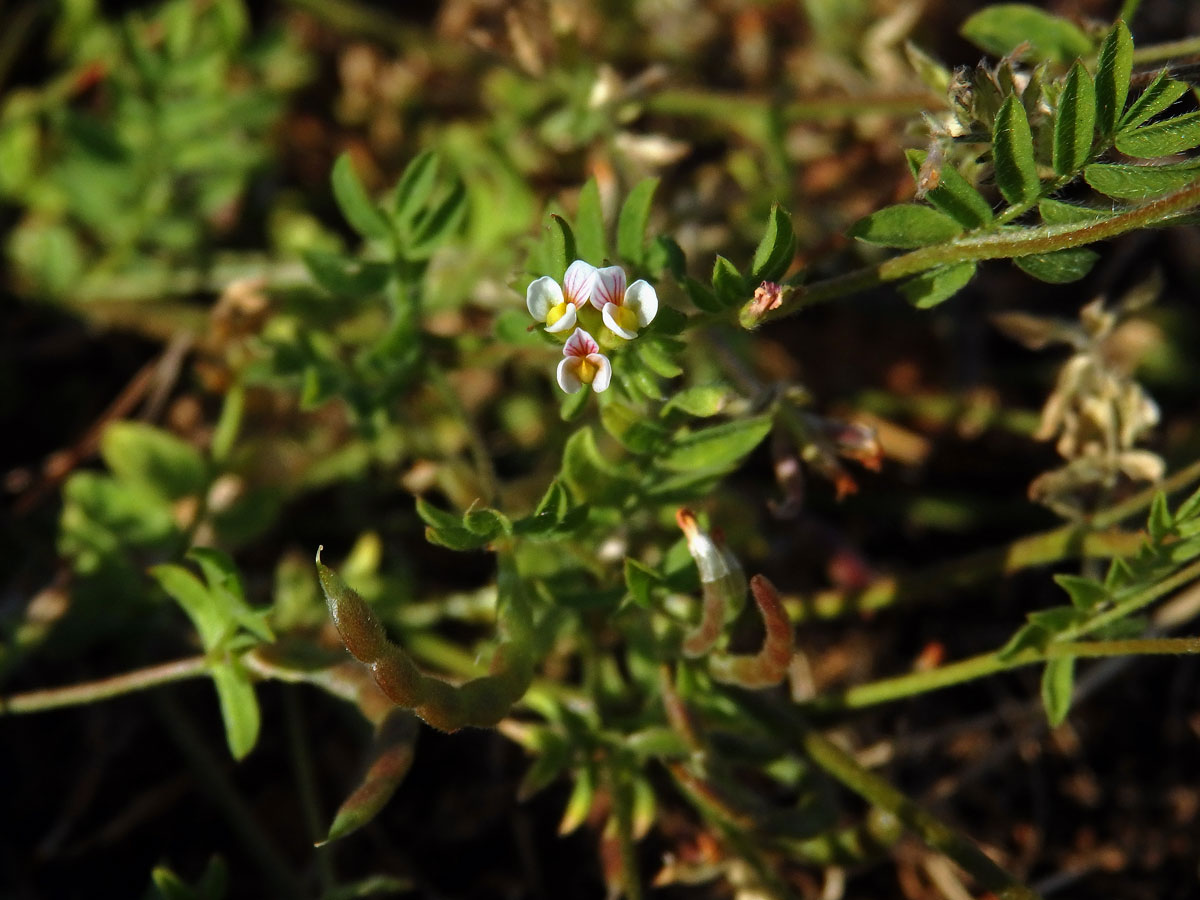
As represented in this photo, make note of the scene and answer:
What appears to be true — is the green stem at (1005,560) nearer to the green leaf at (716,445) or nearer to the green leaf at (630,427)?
the green leaf at (716,445)

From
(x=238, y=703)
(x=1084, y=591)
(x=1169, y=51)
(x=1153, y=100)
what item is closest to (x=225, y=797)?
(x=238, y=703)

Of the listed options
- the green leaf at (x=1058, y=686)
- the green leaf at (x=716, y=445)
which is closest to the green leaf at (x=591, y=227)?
the green leaf at (x=716, y=445)

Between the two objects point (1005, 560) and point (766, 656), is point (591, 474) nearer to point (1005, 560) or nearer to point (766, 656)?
point (766, 656)

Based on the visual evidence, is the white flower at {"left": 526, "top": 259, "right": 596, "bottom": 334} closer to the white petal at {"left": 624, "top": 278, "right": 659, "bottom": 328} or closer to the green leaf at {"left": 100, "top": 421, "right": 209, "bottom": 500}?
the white petal at {"left": 624, "top": 278, "right": 659, "bottom": 328}

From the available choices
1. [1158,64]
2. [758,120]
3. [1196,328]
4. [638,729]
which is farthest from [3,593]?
[1196,328]

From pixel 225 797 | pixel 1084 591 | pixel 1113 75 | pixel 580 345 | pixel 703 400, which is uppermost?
pixel 1113 75

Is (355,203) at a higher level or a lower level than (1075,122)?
lower
